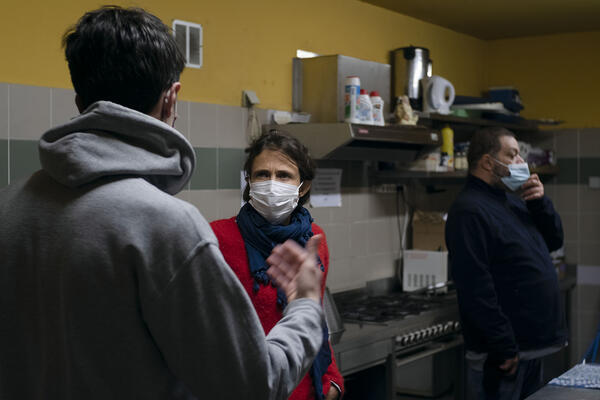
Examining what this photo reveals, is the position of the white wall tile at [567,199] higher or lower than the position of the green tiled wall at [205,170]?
lower

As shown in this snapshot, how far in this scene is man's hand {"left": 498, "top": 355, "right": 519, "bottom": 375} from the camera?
271 cm

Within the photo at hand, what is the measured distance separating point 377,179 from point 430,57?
0.97 meters

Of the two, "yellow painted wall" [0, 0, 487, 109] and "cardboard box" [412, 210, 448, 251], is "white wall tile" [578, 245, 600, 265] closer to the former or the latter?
"cardboard box" [412, 210, 448, 251]

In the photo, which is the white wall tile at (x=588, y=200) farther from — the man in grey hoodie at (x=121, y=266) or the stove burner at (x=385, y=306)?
the man in grey hoodie at (x=121, y=266)

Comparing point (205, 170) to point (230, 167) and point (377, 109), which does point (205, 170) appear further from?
point (377, 109)

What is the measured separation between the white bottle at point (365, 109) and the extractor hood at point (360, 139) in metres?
0.06

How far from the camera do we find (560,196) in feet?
16.4

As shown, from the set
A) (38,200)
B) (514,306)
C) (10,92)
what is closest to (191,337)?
(38,200)

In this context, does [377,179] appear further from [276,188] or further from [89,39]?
[89,39]

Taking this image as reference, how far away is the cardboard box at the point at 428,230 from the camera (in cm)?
409

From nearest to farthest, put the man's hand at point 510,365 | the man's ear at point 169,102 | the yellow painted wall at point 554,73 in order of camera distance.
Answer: the man's ear at point 169,102 → the man's hand at point 510,365 → the yellow painted wall at point 554,73

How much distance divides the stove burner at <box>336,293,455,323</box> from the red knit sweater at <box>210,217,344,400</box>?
116 centimetres

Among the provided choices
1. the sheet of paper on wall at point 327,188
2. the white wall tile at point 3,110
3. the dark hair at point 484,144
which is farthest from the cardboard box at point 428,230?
the white wall tile at point 3,110

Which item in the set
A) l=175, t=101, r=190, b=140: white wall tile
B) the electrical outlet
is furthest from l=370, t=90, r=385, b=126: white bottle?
l=175, t=101, r=190, b=140: white wall tile
